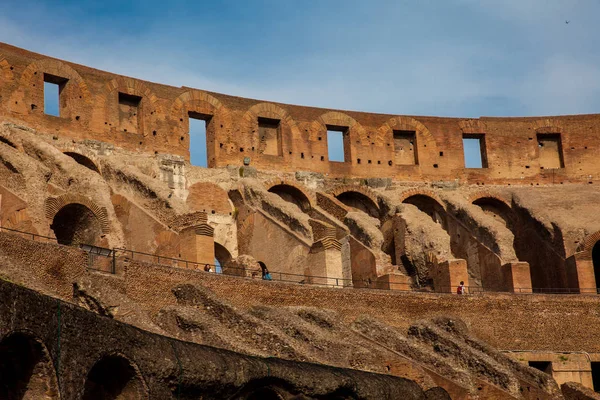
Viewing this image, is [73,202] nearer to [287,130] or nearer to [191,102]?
[191,102]

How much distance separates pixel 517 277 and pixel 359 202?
23.6 ft

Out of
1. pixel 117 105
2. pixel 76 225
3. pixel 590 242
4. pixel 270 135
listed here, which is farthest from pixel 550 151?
pixel 76 225

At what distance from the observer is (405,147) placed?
37.1m

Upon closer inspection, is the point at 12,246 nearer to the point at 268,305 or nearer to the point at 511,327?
the point at 268,305

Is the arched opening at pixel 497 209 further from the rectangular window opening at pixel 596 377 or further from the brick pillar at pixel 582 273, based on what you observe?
the rectangular window opening at pixel 596 377

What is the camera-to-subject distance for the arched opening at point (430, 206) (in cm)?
3478

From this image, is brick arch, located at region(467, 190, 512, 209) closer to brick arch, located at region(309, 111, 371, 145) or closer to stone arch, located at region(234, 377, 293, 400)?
brick arch, located at region(309, 111, 371, 145)

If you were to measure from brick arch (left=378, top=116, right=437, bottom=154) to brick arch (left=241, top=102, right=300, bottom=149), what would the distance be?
3828mm

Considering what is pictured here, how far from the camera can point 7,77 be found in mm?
28281

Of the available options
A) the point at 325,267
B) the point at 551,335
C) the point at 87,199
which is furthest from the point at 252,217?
the point at 551,335

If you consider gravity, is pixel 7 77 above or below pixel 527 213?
above

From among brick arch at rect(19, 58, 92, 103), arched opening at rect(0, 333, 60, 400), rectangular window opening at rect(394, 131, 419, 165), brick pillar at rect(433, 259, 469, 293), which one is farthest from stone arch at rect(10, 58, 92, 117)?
arched opening at rect(0, 333, 60, 400)

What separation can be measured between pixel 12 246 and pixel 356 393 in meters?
6.98

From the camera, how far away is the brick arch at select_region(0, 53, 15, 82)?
92.7 feet
